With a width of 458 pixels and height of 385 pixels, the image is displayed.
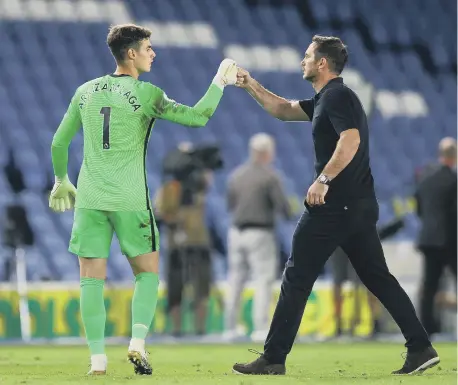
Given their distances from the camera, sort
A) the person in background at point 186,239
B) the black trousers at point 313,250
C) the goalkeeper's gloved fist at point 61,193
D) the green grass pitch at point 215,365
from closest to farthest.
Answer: the green grass pitch at point 215,365, the black trousers at point 313,250, the goalkeeper's gloved fist at point 61,193, the person in background at point 186,239

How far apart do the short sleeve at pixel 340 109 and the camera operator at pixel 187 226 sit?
635cm

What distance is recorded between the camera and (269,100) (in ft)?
24.0

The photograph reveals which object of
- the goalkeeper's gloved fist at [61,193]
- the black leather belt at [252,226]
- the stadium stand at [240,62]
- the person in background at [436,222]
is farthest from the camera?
the stadium stand at [240,62]

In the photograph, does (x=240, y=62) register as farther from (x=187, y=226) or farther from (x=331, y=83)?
(x=331, y=83)

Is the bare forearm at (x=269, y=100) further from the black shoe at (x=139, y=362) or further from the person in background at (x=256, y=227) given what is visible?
the person in background at (x=256, y=227)

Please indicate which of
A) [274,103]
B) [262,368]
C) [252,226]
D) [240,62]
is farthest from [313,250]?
[240,62]

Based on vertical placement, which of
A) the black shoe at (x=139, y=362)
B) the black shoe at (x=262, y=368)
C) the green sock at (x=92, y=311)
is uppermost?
the green sock at (x=92, y=311)

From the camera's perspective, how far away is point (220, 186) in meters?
17.5

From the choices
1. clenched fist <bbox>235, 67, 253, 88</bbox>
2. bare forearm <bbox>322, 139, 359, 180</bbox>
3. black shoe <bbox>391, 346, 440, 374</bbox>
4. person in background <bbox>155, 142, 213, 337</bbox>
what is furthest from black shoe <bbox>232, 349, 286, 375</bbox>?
person in background <bbox>155, 142, 213, 337</bbox>

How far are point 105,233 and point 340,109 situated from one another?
1.42 meters

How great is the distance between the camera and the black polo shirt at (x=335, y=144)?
664 centimetres

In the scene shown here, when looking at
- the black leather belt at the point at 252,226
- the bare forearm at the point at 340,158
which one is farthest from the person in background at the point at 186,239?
the bare forearm at the point at 340,158

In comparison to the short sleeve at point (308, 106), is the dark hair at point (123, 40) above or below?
above

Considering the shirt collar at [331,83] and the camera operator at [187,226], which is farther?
the camera operator at [187,226]
